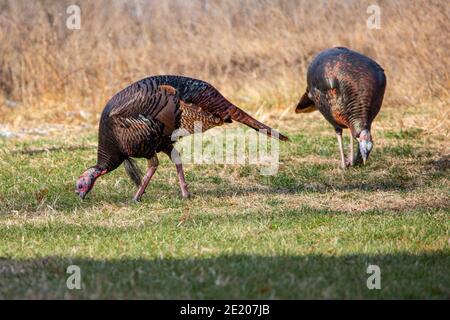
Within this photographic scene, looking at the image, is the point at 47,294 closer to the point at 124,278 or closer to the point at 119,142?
the point at 124,278

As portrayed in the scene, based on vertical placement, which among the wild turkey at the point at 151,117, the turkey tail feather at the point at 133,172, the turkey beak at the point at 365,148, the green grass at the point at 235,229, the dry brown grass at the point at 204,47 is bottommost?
the green grass at the point at 235,229

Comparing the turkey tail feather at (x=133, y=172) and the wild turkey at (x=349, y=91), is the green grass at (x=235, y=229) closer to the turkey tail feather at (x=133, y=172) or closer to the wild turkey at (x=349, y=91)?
the turkey tail feather at (x=133, y=172)

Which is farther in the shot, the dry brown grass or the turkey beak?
the dry brown grass

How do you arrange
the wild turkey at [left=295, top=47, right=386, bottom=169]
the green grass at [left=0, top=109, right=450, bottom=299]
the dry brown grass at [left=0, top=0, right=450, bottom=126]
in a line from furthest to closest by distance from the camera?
1. the dry brown grass at [left=0, top=0, right=450, bottom=126]
2. the wild turkey at [left=295, top=47, right=386, bottom=169]
3. the green grass at [left=0, top=109, right=450, bottom=299]

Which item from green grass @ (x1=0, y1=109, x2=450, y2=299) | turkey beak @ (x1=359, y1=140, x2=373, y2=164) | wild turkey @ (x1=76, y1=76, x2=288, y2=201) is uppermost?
wild turkey @ (x1=76, y1=76, x2=288, y2=201)

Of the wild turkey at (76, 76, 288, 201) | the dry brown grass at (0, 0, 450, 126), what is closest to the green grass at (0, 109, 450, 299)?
the wild turkey at (76, 76, 288, 201)

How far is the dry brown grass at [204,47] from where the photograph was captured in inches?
549

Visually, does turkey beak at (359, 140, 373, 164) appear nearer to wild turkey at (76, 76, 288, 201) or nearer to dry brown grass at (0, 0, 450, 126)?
wild turkey at (76, 76, 288, 201)

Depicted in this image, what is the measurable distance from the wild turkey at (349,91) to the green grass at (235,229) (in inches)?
18.3

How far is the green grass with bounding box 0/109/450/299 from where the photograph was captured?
454 cm

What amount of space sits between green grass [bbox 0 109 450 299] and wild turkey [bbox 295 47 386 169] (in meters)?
0.46

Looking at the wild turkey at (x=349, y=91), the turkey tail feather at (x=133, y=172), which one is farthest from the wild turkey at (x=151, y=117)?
the wild turkey at (x=349, y=91)

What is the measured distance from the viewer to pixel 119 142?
→ 23.3ft
